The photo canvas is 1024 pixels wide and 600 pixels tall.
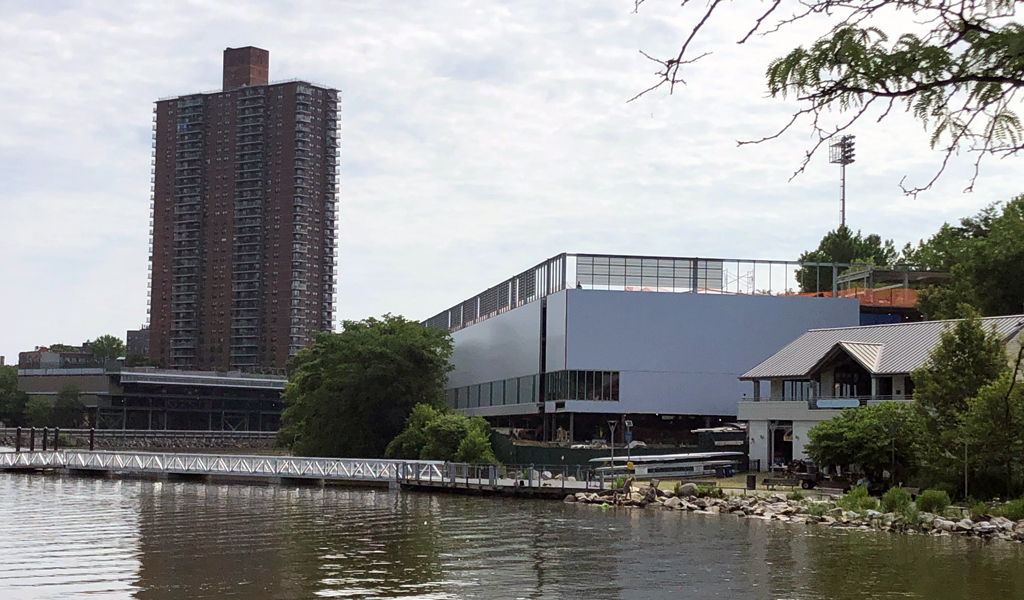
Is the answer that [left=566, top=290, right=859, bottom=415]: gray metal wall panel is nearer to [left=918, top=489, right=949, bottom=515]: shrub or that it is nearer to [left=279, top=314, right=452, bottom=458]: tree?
[left=279, top=314, right=452, bottom=458]: tree

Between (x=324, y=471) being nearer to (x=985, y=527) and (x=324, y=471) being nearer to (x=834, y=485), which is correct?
(x=834, y=485)

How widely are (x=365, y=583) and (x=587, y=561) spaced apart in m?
7.64

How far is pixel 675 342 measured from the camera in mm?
81812

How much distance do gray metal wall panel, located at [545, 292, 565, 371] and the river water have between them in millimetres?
31053

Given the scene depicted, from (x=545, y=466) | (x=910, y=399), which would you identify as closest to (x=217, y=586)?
(x=545, y=466)

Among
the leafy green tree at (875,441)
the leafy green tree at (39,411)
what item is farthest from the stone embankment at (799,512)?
the leafy green tree at (39,411)

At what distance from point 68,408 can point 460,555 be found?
5470 inches

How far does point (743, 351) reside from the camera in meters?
82.3

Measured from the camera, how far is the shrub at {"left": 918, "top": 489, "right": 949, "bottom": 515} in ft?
143

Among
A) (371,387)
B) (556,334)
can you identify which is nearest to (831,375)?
(556,334)

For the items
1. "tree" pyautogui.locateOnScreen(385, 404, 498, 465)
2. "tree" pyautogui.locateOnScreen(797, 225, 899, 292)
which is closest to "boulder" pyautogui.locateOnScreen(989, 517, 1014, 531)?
"tree" pyautogui.locateOnScreen(385, 404, 498, 465)

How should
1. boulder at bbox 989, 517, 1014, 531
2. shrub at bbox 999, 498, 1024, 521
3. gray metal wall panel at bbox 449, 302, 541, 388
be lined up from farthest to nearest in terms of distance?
gray metal wall panel at bbox 449, 302, 541, 388 → shrub at bbox 999, 498, 1024, 521 → boulder at bbox 989, 517, 1014, 531

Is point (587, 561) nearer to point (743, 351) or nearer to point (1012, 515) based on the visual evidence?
point (1012, 515)

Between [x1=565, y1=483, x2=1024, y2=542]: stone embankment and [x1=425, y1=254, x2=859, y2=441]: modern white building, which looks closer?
[x1=565, y1=483, x2=1024, y2=542]: stone embankment
